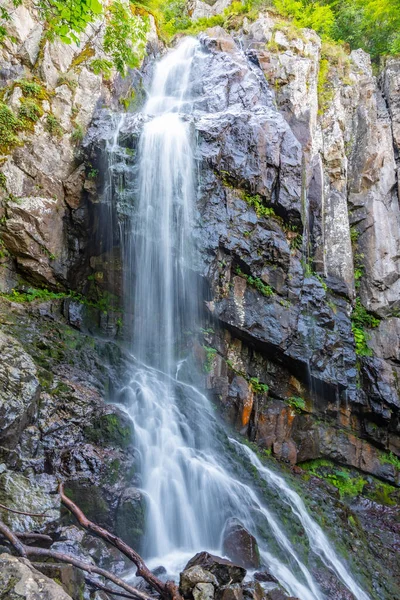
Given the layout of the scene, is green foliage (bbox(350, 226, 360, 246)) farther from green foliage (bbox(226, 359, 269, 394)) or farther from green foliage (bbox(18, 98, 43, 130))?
green foliage (bbox(18, 98, 43, 130))

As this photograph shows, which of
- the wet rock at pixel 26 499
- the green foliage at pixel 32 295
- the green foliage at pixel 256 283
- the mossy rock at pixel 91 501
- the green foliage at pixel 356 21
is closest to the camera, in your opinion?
the wet rock at pixel 26 499

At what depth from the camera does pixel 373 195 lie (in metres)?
13.3

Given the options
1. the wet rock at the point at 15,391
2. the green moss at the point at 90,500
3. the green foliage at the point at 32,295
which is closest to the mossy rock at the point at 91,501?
the green moss at the point at 90,500

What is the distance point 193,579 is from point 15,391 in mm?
3005

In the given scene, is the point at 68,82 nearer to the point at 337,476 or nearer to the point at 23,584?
the point at 23,584

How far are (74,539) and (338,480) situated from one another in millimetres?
7796

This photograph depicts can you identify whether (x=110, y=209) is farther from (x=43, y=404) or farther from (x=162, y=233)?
(x=43, y=404)

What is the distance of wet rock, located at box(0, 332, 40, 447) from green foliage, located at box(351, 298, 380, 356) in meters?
9.31

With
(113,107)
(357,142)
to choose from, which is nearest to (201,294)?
(113,107)

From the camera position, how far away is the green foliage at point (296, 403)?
1016 centimetres

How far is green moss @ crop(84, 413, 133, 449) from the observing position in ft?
18.6

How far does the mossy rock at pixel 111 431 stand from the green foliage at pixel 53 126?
24.3 feet

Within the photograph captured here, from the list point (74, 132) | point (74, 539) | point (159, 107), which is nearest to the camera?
point (74, 539)

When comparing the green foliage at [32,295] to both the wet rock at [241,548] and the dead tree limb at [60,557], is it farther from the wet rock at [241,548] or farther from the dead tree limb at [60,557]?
the wet rock at [241,548]
